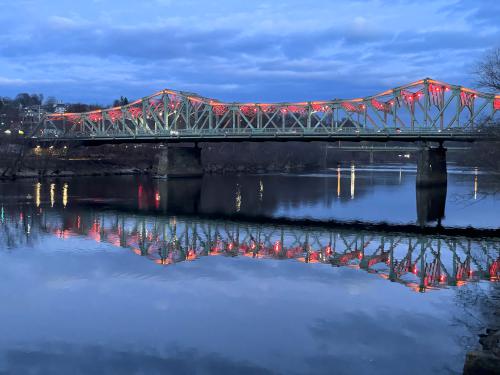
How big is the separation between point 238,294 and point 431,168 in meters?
58.1

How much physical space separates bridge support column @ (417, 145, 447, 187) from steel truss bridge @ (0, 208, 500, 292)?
3859 centimetres

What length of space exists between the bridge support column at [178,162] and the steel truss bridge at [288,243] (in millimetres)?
51729

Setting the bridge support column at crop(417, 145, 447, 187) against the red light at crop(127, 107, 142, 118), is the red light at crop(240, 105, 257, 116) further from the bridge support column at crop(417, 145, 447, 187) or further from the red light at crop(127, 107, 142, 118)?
the bridge support column at crop(417, 145, 447, 187)

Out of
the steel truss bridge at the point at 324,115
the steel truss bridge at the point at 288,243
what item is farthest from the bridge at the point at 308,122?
the steel truss bridge at the point at 288,243

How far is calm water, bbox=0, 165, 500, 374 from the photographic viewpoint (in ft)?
42.8

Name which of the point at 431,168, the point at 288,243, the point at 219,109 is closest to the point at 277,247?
the point at 288,243

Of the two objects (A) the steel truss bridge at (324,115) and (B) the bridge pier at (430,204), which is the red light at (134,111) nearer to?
(A) the steel truss bridge at (324,115)

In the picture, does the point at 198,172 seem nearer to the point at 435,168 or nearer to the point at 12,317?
the point at 435,168

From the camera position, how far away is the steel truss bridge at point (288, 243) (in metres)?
22.9

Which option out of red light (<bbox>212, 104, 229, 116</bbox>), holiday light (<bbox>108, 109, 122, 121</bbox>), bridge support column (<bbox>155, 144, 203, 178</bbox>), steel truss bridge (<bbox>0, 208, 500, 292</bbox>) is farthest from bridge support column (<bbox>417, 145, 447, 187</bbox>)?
holiday light (<bbox>108, 109, 122, 121</bbox>)

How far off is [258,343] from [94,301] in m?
6.09

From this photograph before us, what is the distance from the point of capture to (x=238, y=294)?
18.8 meters

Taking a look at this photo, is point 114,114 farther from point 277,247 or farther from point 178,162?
point 277,247

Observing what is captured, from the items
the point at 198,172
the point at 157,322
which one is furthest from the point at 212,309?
the point at 198,172
